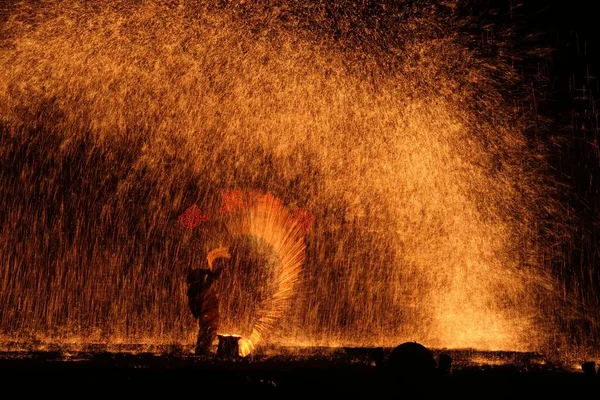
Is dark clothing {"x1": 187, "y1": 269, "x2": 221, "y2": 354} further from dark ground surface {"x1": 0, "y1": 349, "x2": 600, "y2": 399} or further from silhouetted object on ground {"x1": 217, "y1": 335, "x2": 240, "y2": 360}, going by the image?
dark ground surface {"x1": 0, "y1": 349, "x2": 600, "y2": 399}

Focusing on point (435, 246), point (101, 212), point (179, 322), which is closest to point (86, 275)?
point (101, 212)

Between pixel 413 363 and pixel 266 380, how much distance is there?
1.24 m

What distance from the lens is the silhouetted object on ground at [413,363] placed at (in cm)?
440

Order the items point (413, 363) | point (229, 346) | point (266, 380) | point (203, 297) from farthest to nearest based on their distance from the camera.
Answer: point (203, 297)
point (229, 346)
point (266, 380)
point (413, 363)

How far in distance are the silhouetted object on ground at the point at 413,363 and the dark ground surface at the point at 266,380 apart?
0.04 m

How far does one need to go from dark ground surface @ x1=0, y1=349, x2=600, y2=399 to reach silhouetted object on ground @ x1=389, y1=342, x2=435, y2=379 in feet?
0.12

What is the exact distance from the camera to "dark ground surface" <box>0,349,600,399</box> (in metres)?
4.80

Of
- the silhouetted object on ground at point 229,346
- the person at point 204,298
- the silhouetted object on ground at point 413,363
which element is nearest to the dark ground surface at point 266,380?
the silhouetted object on ground at point 413,363

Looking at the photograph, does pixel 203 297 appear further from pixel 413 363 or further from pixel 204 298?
pixel 413 363

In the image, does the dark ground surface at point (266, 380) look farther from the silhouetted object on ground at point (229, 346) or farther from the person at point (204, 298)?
the person at point (204, 298)

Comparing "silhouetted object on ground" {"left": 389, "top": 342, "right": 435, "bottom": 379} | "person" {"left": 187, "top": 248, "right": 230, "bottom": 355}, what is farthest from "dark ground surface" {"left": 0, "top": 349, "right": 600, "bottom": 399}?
"person" {"left": 187, "top": 248, "right": 230, "bottom": 355}

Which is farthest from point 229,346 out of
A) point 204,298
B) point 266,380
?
point 266,380

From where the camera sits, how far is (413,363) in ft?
14.4

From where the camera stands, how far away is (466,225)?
13.0m
